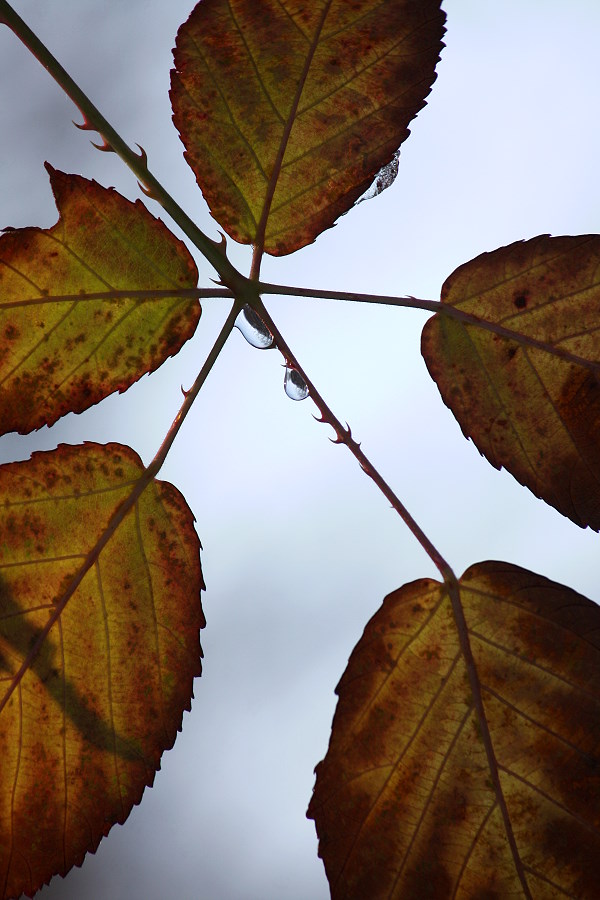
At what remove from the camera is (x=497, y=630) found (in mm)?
536

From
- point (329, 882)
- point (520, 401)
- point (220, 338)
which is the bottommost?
point (329, 882)

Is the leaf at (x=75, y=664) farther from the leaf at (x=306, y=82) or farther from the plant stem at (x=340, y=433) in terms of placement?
the leaf at (x=306, y=82)

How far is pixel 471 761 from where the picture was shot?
520 mm

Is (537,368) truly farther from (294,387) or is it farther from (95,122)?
(95,122)

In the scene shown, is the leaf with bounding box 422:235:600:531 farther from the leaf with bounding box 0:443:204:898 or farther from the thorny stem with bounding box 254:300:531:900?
the leaf with bounding box 0:443:204:898

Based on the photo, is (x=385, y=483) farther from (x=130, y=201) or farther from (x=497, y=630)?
(x=130, y=201)

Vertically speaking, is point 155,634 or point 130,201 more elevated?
point 130,201

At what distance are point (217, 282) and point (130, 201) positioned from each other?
0.25ft

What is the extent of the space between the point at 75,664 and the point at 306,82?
402mm

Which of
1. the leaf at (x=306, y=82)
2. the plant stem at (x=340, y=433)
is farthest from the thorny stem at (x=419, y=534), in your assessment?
the leaf at (x=306, y=82)

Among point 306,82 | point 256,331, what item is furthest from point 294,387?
point 306,82

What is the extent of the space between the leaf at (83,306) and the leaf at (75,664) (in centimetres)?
5

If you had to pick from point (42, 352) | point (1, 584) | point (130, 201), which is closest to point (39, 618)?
point (1, 584)

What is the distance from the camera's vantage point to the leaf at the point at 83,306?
511 mm
